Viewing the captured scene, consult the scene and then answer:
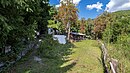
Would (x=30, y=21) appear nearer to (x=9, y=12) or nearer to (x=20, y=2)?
(x=9, y=12)

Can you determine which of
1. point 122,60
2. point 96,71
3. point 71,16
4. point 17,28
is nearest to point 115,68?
point 122,60

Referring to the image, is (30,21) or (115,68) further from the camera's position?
(30,21)

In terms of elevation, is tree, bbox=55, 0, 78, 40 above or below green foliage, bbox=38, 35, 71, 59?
above

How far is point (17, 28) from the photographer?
10508mm

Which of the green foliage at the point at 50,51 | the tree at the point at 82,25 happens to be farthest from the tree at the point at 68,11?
the tree at the point at 82,25

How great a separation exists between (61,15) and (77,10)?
12.2 feet

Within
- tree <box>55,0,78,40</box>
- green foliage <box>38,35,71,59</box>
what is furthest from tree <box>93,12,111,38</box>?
green foliage <box>38,35,71,59</box>

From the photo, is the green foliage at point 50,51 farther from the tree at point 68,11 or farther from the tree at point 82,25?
the tree at point 82,25

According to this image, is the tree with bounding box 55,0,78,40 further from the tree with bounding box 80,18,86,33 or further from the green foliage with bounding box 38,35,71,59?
the tree with bounding box 80,18,86,33

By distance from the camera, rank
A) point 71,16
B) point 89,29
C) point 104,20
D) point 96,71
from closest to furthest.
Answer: point 96,71
point 71,16
point 104,20
point 89,29

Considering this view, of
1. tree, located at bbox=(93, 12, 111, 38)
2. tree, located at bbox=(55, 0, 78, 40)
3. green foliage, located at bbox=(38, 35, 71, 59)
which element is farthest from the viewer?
tree, located at bbox=(93, 12, 111, 38)

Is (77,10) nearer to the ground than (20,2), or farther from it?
farther from it

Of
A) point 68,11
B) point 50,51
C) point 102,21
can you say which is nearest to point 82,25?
point 102,21

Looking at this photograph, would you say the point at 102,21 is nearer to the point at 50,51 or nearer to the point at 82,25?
the point at 82,25
